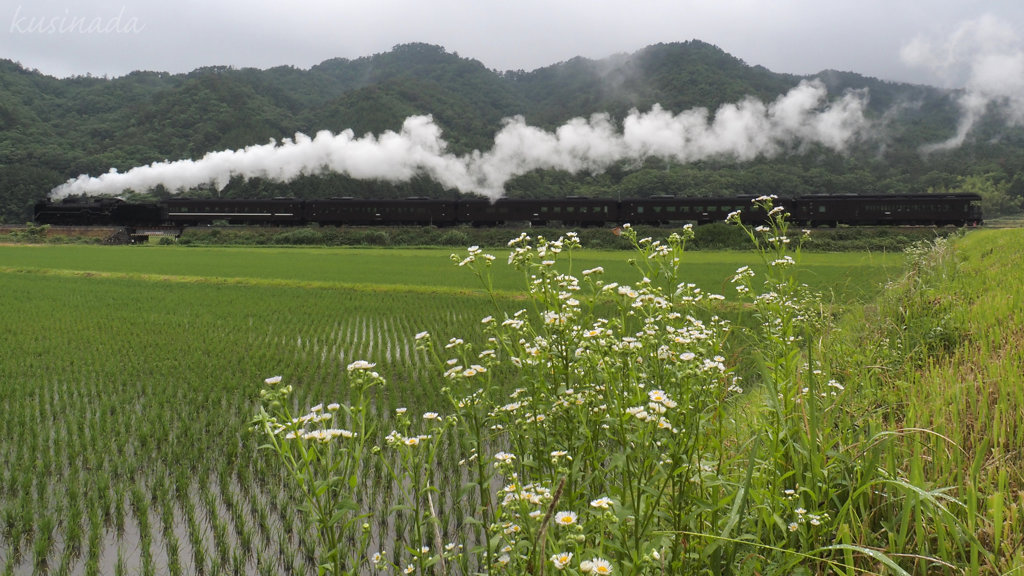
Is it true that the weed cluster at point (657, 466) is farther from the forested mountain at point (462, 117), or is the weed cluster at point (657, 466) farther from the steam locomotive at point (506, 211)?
the forested mountain at point (462, 117)

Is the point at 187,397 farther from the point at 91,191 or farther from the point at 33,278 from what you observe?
the point at 91,191

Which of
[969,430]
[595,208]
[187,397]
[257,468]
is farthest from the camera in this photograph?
[595,208]

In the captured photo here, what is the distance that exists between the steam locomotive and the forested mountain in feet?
66.7

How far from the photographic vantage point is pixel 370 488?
5.48m

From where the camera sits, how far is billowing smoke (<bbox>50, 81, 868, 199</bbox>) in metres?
68.8

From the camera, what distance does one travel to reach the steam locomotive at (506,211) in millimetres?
42625

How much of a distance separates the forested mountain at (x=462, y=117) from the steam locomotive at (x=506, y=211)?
2033 centimetres

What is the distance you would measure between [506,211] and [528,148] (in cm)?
4585

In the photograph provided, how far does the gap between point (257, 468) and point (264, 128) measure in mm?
112227

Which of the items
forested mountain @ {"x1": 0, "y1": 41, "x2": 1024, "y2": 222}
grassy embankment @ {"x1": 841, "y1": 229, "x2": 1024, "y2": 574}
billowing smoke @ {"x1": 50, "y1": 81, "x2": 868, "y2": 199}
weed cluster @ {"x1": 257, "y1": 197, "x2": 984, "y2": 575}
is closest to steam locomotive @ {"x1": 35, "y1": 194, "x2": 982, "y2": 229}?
billowing smoke @ {"x1": 50, "y1": 81, "x2": 868, "y2": 199}

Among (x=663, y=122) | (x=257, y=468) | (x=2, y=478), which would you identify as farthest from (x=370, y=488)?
(x=663, y=122)

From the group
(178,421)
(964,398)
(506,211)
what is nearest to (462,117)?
(506,211)

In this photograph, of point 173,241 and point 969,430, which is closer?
point 969,430

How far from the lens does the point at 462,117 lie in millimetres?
113812
